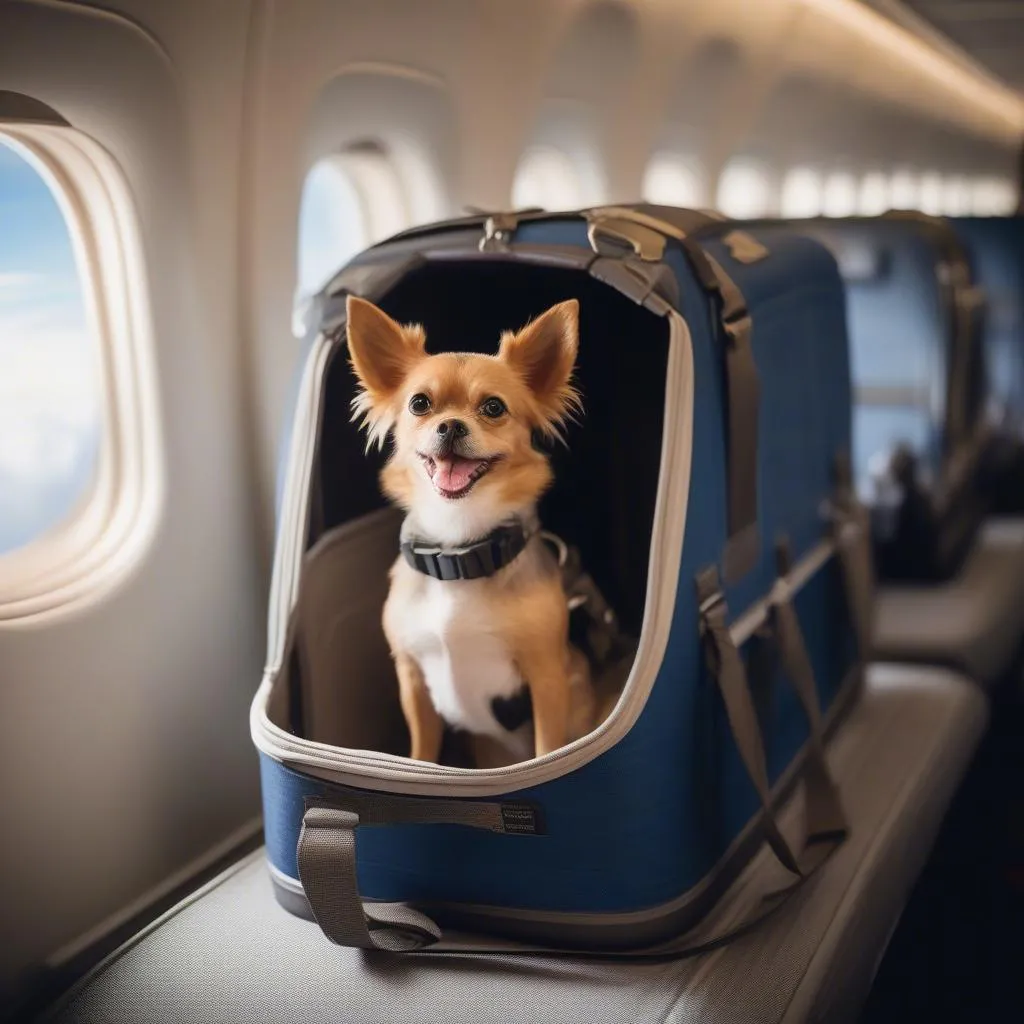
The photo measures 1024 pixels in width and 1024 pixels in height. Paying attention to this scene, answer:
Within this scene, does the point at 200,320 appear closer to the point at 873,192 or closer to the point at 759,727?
the point at 759,727

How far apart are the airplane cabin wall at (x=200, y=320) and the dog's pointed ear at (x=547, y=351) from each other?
0.64 metres

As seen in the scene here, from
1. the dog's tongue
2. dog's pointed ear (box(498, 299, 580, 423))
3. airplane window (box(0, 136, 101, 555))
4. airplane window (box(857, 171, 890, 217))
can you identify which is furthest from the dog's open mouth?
airplane window (box(857, 171, 890, 217))

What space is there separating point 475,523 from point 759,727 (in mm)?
574

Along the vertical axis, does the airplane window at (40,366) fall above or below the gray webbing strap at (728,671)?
above

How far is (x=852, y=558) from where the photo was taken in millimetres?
2295

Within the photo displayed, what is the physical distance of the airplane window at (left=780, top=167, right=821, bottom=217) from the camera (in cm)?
560

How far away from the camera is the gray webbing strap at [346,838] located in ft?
4.86

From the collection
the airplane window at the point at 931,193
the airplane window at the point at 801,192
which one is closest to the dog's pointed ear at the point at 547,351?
the airplane window at the point at 801,192

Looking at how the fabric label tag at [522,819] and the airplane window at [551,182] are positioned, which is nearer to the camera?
the fabric label tag at [522,819]

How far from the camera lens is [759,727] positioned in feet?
5.93

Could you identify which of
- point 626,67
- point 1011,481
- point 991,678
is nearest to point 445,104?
point 626,67

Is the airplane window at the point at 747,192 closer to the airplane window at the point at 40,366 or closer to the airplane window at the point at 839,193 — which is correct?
the airplane window at the point at 839,193

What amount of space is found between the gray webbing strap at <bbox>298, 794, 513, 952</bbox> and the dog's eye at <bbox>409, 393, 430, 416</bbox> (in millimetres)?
453

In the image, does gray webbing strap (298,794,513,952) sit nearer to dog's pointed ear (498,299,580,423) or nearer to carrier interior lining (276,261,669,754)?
carrier interior lining (276,261,669,754)
